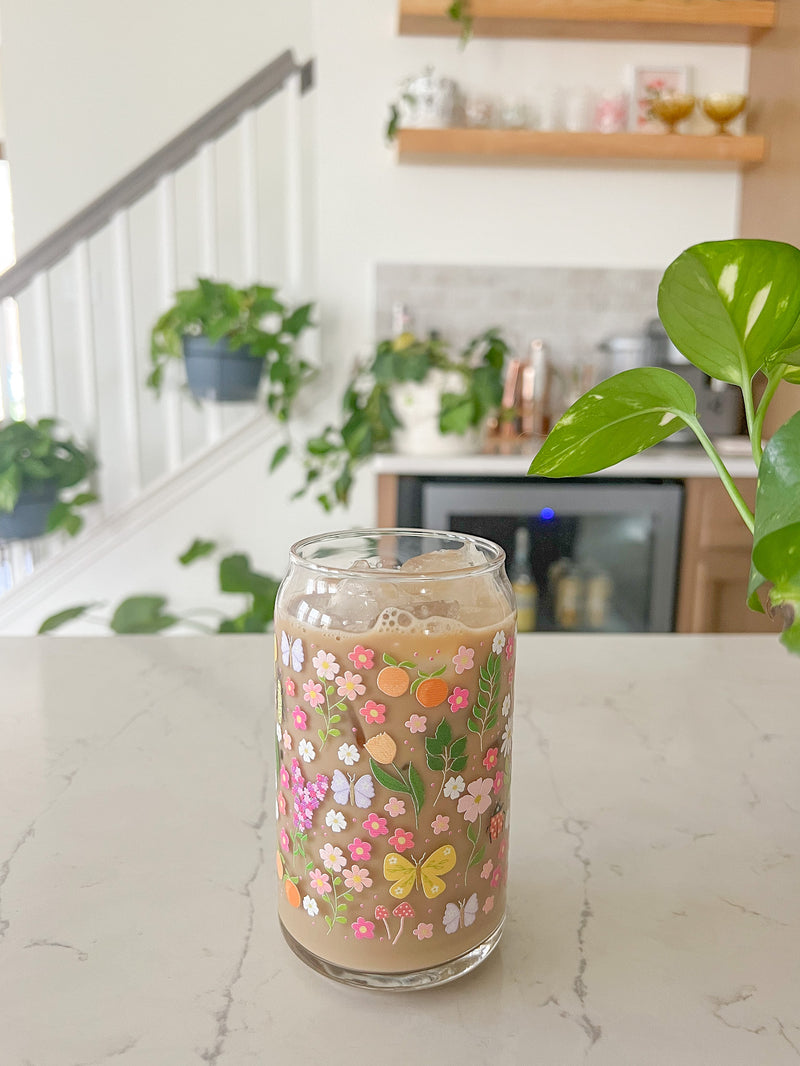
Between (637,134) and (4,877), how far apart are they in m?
2.45

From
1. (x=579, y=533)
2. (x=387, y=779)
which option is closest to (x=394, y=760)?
(x=387, y=779)

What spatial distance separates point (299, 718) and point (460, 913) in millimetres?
111

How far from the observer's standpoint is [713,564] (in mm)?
2260

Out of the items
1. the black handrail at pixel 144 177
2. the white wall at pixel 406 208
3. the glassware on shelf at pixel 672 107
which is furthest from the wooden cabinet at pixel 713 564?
the black handrail at pixel 144 177

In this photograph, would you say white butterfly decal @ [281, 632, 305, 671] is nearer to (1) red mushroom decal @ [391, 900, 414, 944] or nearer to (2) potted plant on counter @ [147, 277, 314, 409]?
(1) red mushroom decal @ [391, 900, 414, 944]

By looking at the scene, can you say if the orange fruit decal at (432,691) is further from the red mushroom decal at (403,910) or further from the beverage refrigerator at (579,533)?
the beverage refrigerator at (579,533)

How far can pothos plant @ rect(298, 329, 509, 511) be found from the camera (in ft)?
7.39

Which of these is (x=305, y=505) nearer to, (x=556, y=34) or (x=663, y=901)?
(x=556, y=34)

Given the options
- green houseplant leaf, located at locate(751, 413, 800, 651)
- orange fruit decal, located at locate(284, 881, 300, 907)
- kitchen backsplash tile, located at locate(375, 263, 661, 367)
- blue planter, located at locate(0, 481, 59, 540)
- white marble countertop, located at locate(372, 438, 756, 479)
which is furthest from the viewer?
kitchen backsplash tile, located at locate(375, 263, 661, 367)

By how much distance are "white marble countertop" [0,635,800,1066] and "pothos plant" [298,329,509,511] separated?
150 centimetres

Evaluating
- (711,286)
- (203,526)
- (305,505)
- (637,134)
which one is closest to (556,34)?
(637,134)

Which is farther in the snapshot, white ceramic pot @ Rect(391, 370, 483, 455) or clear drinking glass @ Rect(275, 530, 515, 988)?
white ceramic pot @ Rect(391, 370, 483, 455)

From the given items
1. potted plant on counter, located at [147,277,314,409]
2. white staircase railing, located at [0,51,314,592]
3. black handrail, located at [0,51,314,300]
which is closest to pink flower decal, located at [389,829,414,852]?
potted plant on counter, located at [147,277,314,409]

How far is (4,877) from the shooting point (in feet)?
1.63
